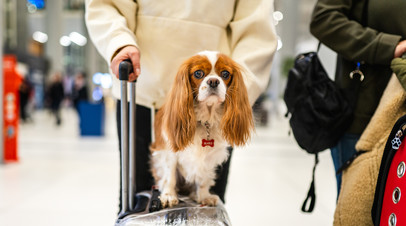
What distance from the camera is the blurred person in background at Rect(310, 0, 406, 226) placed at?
4.83ft

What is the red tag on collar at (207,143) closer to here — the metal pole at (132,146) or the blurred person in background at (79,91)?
the metal pole at (132,146)

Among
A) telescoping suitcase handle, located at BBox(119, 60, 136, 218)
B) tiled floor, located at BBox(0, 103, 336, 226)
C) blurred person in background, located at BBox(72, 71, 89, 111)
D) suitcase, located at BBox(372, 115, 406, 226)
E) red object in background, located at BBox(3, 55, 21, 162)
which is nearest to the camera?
suitcase, located at BBox(372, 115, 406, 226)

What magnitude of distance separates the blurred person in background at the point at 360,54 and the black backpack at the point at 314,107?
0.20 ft

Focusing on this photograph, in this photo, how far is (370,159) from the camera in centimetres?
145

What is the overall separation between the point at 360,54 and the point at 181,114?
87cm

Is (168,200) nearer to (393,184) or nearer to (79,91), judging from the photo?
(393,184)

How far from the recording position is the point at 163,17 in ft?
4.79

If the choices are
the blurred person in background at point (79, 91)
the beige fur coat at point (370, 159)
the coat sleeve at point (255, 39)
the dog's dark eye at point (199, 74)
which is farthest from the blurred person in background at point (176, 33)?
the blurred person in background at point (79, 91)

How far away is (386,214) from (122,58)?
1091mm

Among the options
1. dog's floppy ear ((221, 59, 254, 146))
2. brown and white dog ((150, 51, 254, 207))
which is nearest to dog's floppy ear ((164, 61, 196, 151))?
brown and white dog ((150, 51, 254, 207))

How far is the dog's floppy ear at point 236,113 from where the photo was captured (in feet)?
4.19

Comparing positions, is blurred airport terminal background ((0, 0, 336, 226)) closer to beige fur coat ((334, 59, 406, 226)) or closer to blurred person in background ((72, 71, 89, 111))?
blurred person in background ((72, 71, 89, 111))

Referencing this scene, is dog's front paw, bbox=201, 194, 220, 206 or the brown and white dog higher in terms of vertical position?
the brown and white dog

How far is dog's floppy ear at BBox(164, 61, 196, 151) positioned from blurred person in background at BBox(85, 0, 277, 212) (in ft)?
0.74
